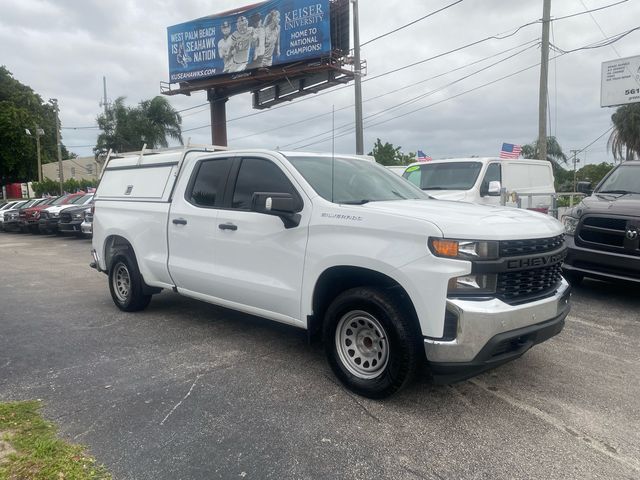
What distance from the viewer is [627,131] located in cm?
3844

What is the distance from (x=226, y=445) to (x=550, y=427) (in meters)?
2.12

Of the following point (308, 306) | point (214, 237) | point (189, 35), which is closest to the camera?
point (308, 306)

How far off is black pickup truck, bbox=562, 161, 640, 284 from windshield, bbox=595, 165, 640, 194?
0.10 feet

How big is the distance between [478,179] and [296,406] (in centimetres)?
691

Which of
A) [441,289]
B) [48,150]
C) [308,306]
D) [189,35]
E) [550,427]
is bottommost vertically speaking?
[550,427]

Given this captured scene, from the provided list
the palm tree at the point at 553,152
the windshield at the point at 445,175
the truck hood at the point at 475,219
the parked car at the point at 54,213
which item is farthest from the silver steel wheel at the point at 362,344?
the palm tree at the point at 553,152

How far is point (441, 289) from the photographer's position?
3352 mm

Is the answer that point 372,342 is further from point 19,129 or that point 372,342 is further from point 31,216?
point 19,129

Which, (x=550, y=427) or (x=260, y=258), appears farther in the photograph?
(x=260, y=258)

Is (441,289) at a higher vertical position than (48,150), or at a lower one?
lower

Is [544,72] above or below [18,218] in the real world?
above

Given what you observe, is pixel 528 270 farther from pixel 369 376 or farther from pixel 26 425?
pixel 26 425

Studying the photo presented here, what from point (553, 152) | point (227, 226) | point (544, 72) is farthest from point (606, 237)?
point (553, 152)

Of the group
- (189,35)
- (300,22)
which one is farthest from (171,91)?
(300,22)
